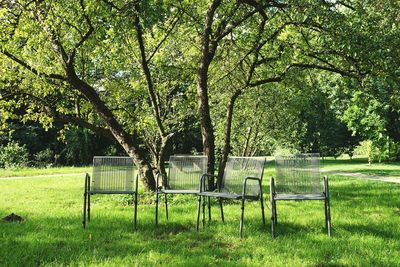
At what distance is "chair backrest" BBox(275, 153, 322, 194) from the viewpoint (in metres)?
6.27

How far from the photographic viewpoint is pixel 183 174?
7094 millimetres

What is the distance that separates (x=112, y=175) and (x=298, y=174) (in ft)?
9.77

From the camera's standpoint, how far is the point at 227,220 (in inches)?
267

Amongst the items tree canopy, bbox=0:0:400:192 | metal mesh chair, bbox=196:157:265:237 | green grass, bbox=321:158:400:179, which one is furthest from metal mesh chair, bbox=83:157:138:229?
green grass, bbox=321:158:400:179

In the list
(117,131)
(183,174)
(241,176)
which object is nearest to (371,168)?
(117,131)

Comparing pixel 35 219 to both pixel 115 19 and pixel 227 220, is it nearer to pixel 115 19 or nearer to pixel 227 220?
pixel 227 220

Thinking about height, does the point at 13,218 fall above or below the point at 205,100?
below

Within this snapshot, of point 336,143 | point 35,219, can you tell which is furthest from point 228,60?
point 336,143

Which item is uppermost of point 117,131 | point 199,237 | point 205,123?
point 205,123

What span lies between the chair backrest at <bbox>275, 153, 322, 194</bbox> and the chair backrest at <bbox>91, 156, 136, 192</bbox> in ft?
7.89

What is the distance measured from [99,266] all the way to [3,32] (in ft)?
20.6

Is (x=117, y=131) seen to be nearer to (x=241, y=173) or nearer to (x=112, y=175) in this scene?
(x=112, y=175)

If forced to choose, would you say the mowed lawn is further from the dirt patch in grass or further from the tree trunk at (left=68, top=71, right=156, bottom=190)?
the tree trunk at (left=68, top=71, right=156, bottom=190)

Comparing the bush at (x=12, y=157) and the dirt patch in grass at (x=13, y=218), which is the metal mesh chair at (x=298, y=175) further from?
the bush at (x=12, y=157)
